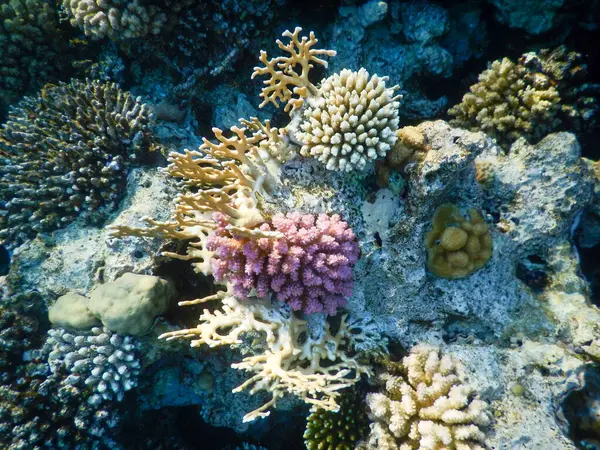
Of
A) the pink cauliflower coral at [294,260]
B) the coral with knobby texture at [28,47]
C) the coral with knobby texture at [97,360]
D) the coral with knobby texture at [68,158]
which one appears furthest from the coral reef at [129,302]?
the coral with knobby texture at [28,47]

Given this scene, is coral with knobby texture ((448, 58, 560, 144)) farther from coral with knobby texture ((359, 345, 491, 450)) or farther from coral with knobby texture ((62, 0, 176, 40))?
coral with knobby texture ((62, 0, 176, 40))

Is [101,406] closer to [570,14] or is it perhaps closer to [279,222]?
[279,222]

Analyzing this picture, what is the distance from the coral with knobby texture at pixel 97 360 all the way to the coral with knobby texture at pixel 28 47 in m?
3.92

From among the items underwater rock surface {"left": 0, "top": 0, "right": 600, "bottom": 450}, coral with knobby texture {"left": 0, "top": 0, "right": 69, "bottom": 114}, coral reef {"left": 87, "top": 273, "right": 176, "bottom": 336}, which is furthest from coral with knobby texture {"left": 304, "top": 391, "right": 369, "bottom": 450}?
coral with knobby texture {"left": 0, "top": 0, "right": 69, "bottom": 114}

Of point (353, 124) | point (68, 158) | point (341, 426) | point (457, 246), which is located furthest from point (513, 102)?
point (68, 158)

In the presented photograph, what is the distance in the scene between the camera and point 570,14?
402cm

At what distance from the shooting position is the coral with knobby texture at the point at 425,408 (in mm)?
2846

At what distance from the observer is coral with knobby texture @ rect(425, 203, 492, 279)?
3160mm

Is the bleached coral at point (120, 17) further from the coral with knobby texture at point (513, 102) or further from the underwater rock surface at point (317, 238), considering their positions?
the coral with knobby texture at point (513, 102)

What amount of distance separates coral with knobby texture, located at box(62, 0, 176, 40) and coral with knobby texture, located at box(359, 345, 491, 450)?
15.9 ft

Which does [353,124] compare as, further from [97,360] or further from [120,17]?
[97,360]

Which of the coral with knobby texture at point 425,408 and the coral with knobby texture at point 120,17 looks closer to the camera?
the coral with knobby texture at point 425,408

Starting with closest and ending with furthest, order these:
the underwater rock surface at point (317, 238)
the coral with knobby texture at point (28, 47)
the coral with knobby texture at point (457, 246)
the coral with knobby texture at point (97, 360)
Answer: the underwater rock surface at point (317, 238) < the coral with knobby texture at point (457, 246) < the coral with knobby texture at point (97, 360) < the coral with knobby texture at point (28, 47)

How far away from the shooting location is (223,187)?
122 inches
